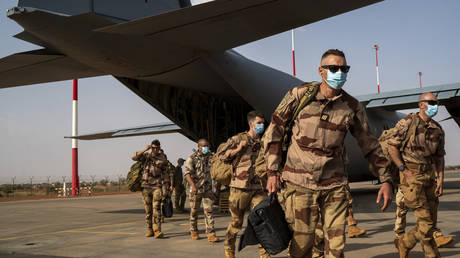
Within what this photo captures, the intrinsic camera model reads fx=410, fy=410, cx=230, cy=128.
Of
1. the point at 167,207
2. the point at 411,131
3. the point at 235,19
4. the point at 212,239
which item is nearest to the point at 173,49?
the point at 235,19

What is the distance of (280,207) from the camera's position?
3.44m

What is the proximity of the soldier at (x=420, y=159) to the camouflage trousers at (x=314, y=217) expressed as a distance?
5.63 ft

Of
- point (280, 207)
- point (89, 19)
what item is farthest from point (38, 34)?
point (280, 207)

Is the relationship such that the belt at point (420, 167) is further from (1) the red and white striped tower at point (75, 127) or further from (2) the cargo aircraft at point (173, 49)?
(1) the red and white striped tower at point (75, 127)

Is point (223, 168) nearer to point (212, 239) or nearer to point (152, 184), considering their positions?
point (212, 239)

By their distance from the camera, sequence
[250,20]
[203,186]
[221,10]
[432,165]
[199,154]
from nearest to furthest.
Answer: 1. [432,165]
2. [221,10]
3. [250,20]
4. [203,186]
5. [199,154]

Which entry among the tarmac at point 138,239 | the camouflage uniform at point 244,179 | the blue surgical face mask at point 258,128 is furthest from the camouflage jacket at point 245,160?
the tarmac at point 138,239

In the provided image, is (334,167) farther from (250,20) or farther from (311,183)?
(250,20)

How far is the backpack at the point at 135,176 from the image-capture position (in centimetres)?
827

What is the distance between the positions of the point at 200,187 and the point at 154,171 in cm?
96

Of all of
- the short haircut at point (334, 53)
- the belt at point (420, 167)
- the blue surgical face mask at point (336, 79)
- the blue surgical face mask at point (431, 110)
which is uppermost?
the short haircut at point (334, 53)

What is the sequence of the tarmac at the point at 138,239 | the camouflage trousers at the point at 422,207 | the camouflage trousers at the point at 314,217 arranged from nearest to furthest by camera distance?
1. the camouflage trousers at the point at 314,217
2. the camouflage trousers at the point at 422,207
3. the tarmac at the point at 138,239

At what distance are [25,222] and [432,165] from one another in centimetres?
1044

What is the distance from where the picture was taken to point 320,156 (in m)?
3.45
